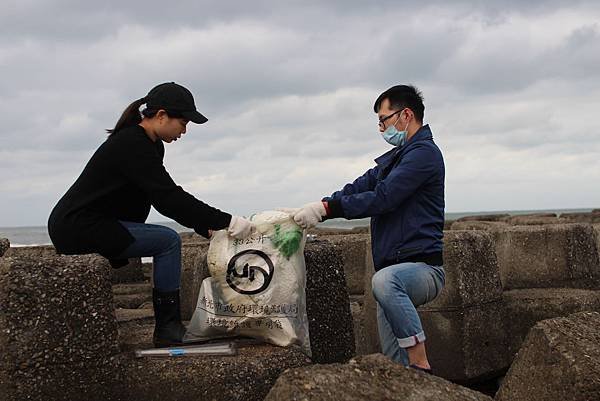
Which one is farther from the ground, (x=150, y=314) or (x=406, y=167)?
(x=406, y=167)

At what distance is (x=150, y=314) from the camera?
18.1 feet

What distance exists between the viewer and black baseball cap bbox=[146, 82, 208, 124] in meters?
4.16

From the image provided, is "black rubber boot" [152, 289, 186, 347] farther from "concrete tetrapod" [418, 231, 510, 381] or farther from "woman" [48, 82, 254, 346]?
"concrete tetrapod" [418, 231, 510, 381]

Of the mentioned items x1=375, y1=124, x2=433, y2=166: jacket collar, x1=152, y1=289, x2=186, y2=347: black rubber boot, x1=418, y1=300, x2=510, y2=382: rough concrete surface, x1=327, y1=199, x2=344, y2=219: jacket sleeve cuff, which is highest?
x1=375, y1=124, x2=433, y2=166: jacket collar

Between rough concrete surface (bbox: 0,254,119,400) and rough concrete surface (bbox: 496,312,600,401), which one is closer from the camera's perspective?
rough concrete surface (bbox: 0,254,119,400)

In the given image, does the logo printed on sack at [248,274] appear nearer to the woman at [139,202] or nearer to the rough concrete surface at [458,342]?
the woman at [139,202]

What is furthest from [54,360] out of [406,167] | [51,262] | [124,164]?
[406,167]

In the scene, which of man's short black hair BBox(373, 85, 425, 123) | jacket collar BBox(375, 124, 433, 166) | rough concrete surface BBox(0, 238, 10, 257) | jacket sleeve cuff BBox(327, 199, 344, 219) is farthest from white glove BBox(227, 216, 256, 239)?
rough concrete surface BBox(0, 238, 10, 257)

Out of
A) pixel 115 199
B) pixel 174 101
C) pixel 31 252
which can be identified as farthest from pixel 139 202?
pixel 31 252

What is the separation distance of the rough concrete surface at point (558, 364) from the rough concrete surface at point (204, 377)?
1150mm

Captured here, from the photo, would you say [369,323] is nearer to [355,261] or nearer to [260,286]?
[355,261]

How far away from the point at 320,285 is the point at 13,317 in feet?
5.44

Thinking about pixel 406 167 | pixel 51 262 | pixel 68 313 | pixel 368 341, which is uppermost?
pixel 406 167

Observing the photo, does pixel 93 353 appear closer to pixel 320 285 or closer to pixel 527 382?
pixel 320 285
